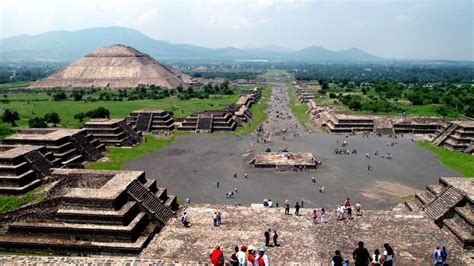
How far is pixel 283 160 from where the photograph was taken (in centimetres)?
4712

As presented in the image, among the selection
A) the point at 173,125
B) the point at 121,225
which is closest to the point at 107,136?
the point at 173,125

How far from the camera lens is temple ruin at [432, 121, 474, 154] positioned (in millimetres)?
53281

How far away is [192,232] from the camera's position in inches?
1001

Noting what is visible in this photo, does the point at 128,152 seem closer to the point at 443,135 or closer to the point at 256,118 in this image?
the point at 256,118

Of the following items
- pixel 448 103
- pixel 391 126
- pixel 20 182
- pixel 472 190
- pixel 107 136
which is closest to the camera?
pixel 472 190

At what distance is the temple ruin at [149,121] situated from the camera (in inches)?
2643

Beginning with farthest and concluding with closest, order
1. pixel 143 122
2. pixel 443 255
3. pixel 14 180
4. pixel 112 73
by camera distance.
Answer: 1. pixel 112 73
2. pixel 143 122
3. pixel 14 180
4. pixel 443 255

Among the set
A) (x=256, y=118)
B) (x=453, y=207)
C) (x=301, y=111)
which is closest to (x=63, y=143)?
(x=453, y=207)

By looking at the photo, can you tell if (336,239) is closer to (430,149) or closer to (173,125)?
(430,149)

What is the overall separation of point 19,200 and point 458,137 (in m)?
52.0

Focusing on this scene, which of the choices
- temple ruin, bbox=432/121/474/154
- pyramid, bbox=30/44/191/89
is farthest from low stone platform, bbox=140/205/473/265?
pyramid, bbox=30/44/191/89

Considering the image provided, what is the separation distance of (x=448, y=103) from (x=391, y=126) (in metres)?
28.0

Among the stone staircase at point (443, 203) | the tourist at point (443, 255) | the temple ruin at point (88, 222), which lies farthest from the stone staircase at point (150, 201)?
the stone staircase at point (443, 203)

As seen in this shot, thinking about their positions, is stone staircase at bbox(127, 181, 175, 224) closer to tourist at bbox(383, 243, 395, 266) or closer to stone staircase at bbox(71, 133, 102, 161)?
tourist at bbox(383, 243, 395, 266)
